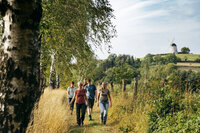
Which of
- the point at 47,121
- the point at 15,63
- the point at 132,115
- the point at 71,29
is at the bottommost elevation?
the point at 132,115

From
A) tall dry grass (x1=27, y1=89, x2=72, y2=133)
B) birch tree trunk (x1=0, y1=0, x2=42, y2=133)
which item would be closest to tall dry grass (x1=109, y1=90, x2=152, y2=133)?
tall dry grass (x1=27, y1=89, x2=72, y2=133)

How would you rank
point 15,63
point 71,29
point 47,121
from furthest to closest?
point 71,29, point 47,121, point 15,63

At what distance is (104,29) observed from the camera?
8.01m

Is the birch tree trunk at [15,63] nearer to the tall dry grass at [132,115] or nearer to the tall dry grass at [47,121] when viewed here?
the tall dry grass at [47,121]

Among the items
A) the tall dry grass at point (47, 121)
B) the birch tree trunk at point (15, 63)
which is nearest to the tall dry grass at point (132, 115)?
the tall dry grass at point (47, 121)

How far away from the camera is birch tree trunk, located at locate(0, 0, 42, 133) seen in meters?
2.02

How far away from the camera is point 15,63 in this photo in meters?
2.04

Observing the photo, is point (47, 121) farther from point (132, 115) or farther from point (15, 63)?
point (132, 115)

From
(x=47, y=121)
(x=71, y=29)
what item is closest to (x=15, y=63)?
(x=47, y=121)

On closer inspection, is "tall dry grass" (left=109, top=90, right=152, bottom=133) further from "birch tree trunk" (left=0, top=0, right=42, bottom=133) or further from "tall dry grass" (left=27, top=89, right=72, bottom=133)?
"birch tree trunk" (left=0, top=0, right=42, bottom=133)

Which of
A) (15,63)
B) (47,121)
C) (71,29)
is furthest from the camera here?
(71,29)

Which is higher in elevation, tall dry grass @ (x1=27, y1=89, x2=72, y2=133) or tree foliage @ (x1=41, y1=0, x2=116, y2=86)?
tree foliage @ (x1=41, y1=0, x2=116, y2=86)

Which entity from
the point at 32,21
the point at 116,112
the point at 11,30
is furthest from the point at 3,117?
the point at 116,112

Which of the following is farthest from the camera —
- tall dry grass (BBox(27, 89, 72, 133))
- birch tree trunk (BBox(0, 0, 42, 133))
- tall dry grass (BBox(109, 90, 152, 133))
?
tall dry grass (BBox(109, 90, 152, 133))
